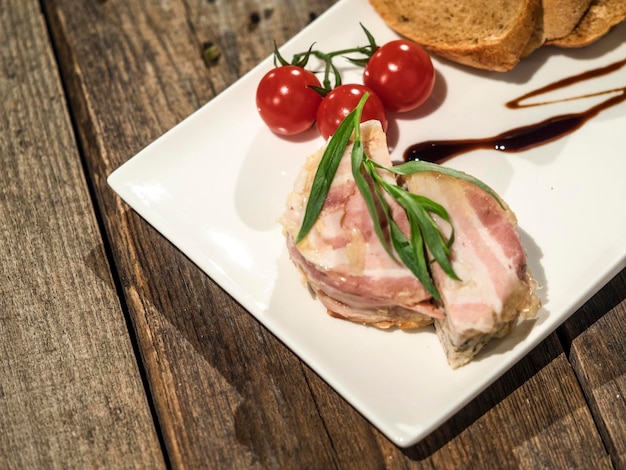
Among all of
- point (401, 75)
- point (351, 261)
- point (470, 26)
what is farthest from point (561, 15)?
point (351, 261)

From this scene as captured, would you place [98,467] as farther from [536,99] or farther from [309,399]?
[536,99]

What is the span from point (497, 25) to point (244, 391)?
196cm

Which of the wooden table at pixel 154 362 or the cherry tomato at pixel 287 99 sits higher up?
the cherry tomato at pixel 287 99

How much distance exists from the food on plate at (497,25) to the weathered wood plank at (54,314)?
5.70 ft

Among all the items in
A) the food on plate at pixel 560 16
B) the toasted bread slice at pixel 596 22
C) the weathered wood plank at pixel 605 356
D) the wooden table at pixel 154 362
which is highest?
the food on plate at pixel 560 16

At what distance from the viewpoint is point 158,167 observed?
2.82 meters

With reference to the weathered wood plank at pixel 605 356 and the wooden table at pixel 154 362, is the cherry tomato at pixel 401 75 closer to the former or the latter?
the wooden table at pixel 154 362

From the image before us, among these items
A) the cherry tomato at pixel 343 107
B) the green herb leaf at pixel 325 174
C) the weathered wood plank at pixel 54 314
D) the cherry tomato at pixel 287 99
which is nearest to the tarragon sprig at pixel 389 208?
the green herb leaf at pixel 325 174

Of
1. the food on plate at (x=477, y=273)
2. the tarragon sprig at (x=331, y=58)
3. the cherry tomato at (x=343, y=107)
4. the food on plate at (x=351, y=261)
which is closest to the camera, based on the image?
the food on plate at (x=477, y=273)

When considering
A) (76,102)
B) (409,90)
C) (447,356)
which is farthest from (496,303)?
(76,102)

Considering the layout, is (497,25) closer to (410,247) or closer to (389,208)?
(389,208)

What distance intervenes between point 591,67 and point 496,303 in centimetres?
148

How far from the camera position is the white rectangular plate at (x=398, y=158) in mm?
2348

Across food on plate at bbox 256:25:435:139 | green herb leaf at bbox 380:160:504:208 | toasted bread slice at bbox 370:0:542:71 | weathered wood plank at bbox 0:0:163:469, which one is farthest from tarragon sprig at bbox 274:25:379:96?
weathered wood plank at bbox 0:0:163:469
